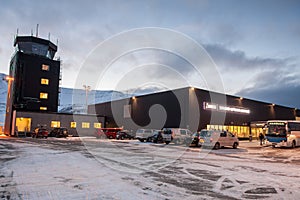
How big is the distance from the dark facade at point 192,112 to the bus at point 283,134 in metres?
10.1

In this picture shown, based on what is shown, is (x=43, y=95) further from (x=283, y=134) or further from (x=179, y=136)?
(x=283, y=134)

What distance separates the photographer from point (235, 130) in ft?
131

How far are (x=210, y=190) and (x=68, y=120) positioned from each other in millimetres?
40395

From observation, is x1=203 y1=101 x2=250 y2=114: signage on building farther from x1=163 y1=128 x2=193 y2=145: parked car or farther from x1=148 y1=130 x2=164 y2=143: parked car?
x1=148 y1=130 x2=164 y2=143: parked car

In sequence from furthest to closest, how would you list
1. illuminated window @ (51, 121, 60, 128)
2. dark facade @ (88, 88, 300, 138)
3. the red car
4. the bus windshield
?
illuminated window @ (51, 121, 60, 128)
the red car
dark facade @ (88, 88, 300, 138)
the bus windshield

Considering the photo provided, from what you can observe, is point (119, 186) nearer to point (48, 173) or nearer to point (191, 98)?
point (48, 173)

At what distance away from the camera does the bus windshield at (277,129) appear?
25.3 meters

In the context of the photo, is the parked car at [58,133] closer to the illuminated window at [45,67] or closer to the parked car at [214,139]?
the illuminated window at [45,67]

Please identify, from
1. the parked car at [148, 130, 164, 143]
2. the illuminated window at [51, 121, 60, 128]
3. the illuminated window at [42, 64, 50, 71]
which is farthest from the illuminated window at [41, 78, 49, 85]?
the parked car at [148, 130, 164, 143]

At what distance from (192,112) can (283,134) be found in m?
11.9

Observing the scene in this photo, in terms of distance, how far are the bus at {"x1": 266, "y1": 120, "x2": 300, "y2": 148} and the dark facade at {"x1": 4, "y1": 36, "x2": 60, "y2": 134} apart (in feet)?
125

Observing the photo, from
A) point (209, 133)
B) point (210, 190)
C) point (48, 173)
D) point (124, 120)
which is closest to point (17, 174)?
point (48, 173)

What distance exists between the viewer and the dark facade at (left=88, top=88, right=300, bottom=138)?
34188 mm

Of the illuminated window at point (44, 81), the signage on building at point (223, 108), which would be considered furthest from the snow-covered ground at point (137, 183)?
the illuminated window at point (44, 81)
